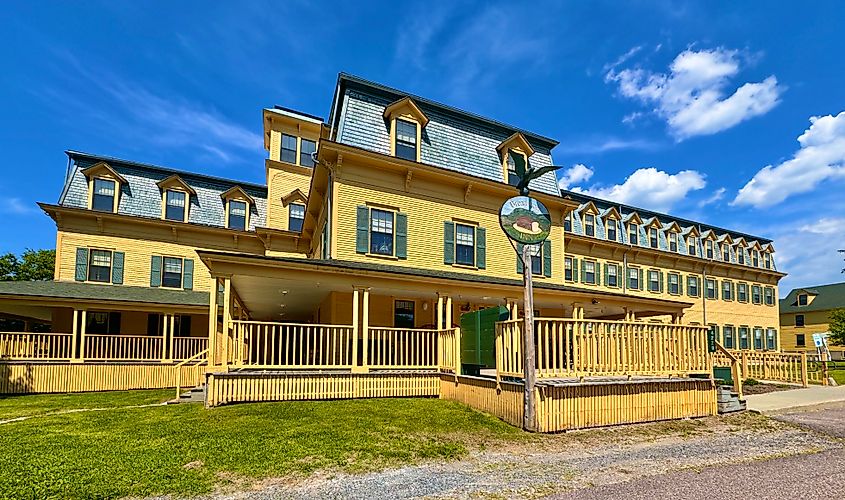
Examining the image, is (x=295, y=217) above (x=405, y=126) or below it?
below

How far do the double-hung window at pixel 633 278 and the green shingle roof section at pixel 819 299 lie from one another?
2918cm

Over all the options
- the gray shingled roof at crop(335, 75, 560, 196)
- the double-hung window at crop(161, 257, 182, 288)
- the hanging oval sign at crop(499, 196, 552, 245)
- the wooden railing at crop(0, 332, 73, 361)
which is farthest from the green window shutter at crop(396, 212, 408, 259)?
the double-hung window at crop(161, 257, 182, 288)

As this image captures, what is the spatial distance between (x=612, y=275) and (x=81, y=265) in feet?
88.1

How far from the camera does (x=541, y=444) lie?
26.7 ft

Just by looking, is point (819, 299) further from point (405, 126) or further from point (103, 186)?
point (103, 186)

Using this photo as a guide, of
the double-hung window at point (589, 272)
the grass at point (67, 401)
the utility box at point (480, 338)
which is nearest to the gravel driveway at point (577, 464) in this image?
the utility box at point (480, 338)

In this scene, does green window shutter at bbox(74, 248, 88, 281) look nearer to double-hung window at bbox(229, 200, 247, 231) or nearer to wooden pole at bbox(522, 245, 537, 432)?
double-hung window at bbox(229, 200, 247, 231)

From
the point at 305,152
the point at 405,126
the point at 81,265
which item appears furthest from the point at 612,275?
the point at 81,265

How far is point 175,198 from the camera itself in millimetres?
23359

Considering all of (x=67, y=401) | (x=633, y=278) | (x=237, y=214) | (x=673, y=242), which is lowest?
(x=67, y=401)

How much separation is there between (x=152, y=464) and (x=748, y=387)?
17.9m

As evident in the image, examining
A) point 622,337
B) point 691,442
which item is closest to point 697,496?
point 691,442

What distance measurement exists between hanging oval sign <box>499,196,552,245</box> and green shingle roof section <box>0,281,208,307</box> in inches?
533

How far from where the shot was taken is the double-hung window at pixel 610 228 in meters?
30.8
